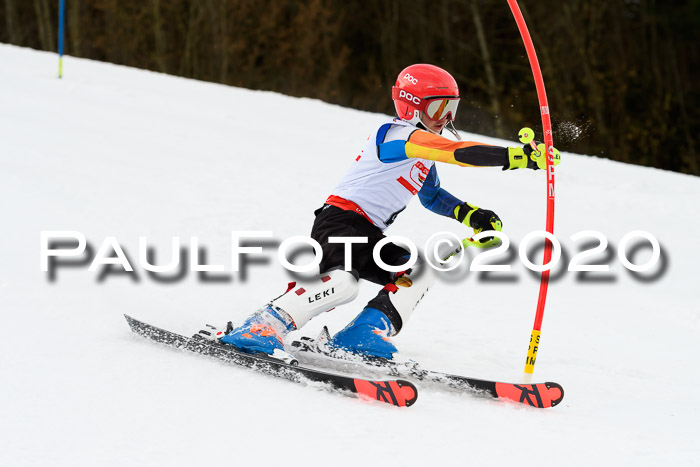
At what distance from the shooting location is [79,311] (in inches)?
162

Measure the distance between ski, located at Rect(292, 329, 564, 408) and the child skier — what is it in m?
0.06

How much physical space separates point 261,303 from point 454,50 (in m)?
17.7

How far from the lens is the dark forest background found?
18.2 metres

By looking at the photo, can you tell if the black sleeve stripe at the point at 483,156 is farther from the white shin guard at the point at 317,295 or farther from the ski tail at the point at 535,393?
the ski tail at the point at 535,393

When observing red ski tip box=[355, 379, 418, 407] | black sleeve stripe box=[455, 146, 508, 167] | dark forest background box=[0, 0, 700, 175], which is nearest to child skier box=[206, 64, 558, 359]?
black sleeve stripe box=[455, 146, 508, 167]

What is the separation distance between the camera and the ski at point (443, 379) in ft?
10.9

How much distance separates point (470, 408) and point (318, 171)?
186 inches

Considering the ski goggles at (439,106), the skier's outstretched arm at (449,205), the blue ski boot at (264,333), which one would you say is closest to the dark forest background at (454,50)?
the skier's outstretched arm at (449,205)

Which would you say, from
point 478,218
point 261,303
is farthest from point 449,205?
point 261,303

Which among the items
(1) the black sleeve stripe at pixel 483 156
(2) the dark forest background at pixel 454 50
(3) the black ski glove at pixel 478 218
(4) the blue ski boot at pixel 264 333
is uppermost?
(2) the dark forest background at pixel 454 50

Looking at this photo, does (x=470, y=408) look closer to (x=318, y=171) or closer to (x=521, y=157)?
(x=521, y=157)

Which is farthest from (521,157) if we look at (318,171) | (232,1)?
(232,1)

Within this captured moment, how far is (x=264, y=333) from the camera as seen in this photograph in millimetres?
3518

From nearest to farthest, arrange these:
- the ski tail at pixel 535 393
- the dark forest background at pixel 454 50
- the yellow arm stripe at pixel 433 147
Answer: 1. the yellow arm stripe at pixel 433 147
2. the ski tail at pixel 535 393
3. the dark forest background at pixel 454 50
